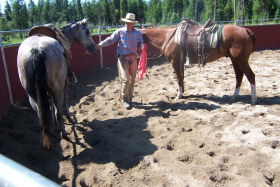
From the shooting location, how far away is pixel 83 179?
2.63m

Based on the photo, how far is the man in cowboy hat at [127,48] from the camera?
476cm

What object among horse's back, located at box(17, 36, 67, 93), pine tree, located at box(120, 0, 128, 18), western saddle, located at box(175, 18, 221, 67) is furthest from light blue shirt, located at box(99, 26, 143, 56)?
pine tree, located at box(120, 0, 128, 18)

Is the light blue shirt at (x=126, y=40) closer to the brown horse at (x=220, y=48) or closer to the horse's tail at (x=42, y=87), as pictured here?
the brown horse at (x=220, y=48)

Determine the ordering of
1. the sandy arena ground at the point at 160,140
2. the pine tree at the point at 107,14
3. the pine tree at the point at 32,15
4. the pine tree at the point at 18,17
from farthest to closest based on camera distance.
A: 1. the pine tree at the point at 107,14
2. the pine tree at the point at 32,15
3. the pine tree at the point at 18,17
4. the sandy arena ground at the point at 160,140

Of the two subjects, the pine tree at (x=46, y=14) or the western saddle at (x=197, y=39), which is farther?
the pine tree at (x=46, y=14)

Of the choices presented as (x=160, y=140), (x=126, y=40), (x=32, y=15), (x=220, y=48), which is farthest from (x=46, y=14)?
(x=160, y=140)

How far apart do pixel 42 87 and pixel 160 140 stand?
5.62 ft

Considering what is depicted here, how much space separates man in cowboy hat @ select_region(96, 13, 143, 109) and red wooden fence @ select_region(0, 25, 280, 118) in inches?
68.0

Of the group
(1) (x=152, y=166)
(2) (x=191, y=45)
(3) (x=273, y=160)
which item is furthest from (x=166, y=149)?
(2) (x=191, y=45)

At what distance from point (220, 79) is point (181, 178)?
185 inches

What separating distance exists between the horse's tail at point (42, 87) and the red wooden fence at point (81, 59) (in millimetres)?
1851

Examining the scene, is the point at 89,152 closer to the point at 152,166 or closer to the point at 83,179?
the point at 83,179

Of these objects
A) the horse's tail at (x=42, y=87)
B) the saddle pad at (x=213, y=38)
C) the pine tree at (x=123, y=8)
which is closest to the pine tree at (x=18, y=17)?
the pine tree at (x=123, y=8)

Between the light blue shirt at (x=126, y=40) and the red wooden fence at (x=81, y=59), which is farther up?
the light blue shirt at (x=126, y=40)
